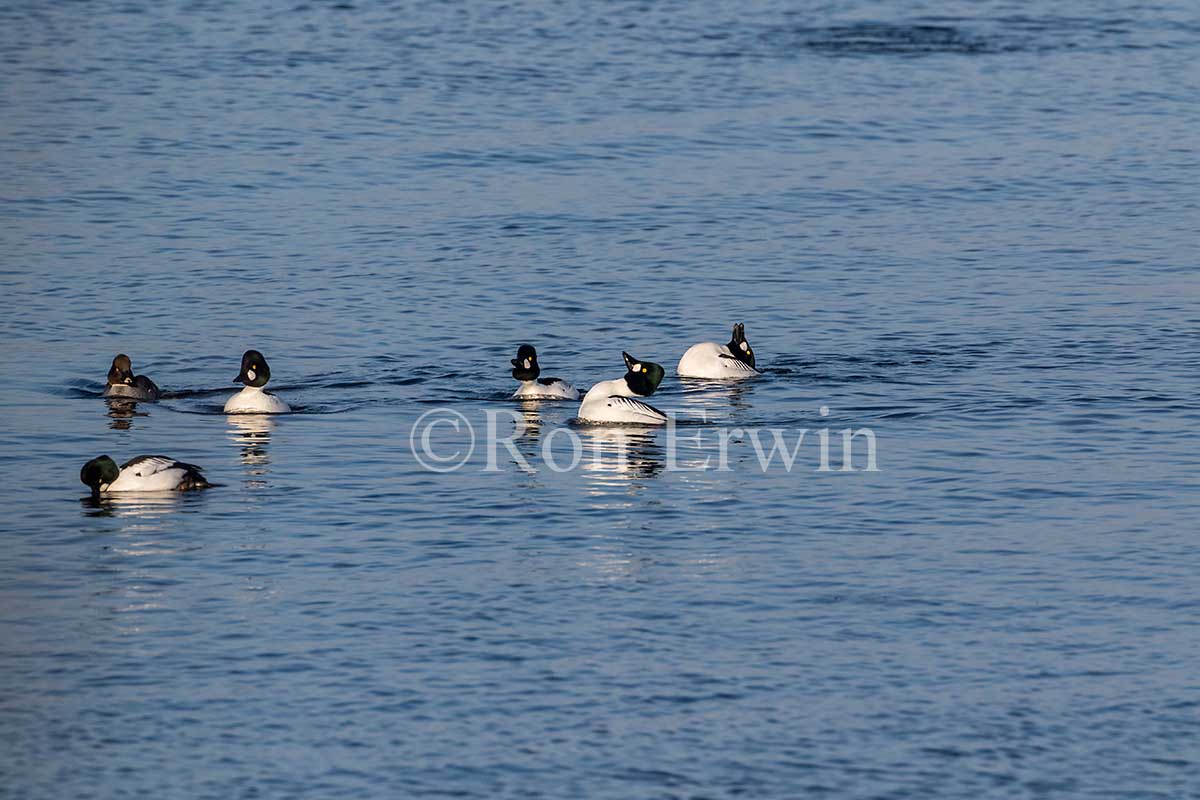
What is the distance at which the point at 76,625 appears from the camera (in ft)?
62.0

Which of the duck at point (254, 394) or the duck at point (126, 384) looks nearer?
the duck at point (254, 394)

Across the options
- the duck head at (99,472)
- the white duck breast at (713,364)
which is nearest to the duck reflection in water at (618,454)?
the white duck breast at (713,364)

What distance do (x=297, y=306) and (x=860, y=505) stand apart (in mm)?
13041

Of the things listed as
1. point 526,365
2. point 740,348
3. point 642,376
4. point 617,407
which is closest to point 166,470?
point 526,365

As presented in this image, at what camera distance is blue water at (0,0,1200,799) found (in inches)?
656

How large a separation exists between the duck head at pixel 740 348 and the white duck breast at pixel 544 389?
255 cm

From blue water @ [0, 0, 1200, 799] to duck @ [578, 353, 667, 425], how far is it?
40 cm

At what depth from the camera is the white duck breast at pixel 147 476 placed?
75.1ft

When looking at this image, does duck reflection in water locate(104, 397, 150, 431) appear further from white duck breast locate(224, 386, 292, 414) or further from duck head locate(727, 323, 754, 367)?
duck head locate(727, 323, 754, 367)

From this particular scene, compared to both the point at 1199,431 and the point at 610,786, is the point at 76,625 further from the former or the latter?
the point at 1199,431

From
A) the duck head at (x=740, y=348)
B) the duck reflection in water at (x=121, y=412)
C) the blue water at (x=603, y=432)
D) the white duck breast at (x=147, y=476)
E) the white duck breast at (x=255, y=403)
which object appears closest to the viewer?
the blue water at (x=603, y=432)

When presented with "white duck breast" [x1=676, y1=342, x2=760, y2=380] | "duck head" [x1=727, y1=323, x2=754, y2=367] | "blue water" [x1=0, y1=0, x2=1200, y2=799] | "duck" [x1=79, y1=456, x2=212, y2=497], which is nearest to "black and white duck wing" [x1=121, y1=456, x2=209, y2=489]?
"duck" [x1=79, y1=456, x2=212, y2=497]

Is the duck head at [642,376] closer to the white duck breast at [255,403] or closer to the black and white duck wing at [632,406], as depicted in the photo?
the black and white duck wing at [632,406]

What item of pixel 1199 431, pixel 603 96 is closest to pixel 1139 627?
pixel 1199 431
